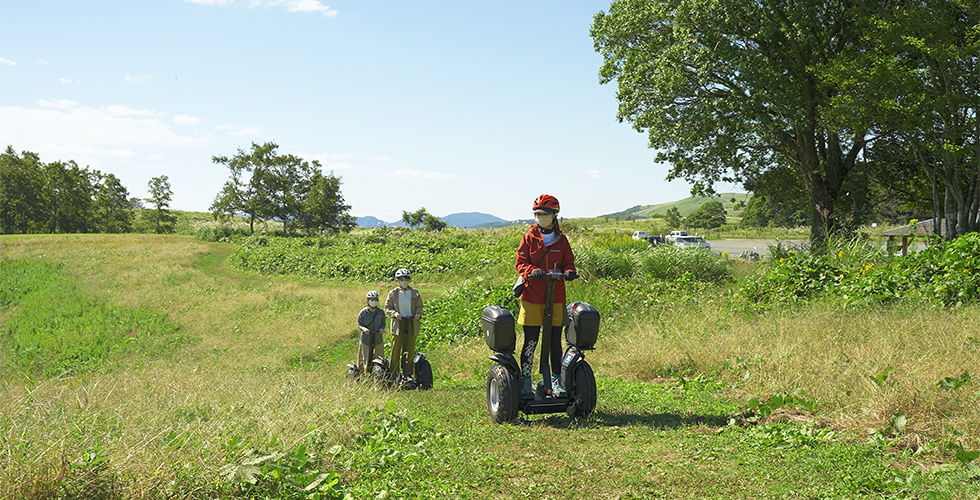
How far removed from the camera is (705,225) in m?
101

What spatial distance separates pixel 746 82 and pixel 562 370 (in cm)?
1683

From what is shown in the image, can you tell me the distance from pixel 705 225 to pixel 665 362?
321 feet

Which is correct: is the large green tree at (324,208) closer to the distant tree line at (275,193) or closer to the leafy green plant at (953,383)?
the distant tree line at (275,193)

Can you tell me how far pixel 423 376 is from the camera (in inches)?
380

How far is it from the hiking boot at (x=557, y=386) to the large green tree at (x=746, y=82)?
1531 centimetres

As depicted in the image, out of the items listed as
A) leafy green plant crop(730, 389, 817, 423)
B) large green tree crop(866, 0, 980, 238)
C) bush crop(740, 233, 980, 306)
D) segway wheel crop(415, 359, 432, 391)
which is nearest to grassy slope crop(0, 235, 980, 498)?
leafy green plant crop(730, 389, 817, 423)

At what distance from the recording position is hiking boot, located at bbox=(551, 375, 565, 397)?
6196 mm

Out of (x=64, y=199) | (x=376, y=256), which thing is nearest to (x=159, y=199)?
(x=64, y=199)

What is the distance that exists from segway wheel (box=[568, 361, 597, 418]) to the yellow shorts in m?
0.48

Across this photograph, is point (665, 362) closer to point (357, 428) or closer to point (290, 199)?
point (357, 428)

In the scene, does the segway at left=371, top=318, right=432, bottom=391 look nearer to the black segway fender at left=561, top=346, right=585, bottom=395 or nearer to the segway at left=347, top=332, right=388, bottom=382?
the segway at left=347, top=332, right=388, bottom=382

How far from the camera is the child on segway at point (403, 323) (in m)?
9.38

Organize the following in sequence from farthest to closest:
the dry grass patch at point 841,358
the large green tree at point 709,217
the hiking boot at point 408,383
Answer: the large green tree at point 709,217 → the hiking boot at point 408,383 → the dry grass patch at point 841,358

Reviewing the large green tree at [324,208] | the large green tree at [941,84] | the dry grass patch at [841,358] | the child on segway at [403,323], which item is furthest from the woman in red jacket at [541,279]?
the large green tree at [324,208]
